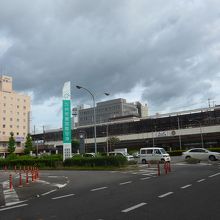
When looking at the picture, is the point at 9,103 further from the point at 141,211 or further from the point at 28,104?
the point at 141,211

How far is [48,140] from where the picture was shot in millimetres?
134375

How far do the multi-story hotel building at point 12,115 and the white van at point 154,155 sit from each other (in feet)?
279

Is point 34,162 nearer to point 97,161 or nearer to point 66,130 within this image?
point 66,130

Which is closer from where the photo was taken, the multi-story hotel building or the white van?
the white van

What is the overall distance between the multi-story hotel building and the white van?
8494 centimetres

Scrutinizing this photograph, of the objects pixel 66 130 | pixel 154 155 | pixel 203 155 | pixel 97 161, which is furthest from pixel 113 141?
pixel 97 161

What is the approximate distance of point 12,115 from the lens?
124m

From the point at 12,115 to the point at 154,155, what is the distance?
94.8 metres

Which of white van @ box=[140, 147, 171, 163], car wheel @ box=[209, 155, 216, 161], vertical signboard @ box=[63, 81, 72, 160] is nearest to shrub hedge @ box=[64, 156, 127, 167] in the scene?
vertical signboard @ box=[63, 81, 72, 160]

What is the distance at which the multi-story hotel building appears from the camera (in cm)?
11988

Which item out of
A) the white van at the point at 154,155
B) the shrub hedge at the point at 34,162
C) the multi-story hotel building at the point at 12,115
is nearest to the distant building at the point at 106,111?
the multi-story hotel building at the point at 12,115

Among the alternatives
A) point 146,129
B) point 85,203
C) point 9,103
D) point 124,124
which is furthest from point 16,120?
point 85,203

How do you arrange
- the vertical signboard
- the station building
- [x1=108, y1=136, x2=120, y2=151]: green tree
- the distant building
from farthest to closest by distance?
the distant building → [x1=108, y1=136, x2=120, y2=151]: green tree → the station building → the vertical signboard

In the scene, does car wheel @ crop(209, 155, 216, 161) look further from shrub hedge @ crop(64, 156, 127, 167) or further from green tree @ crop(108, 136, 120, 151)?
green tree @ crop(108, 136, 120, 151)
